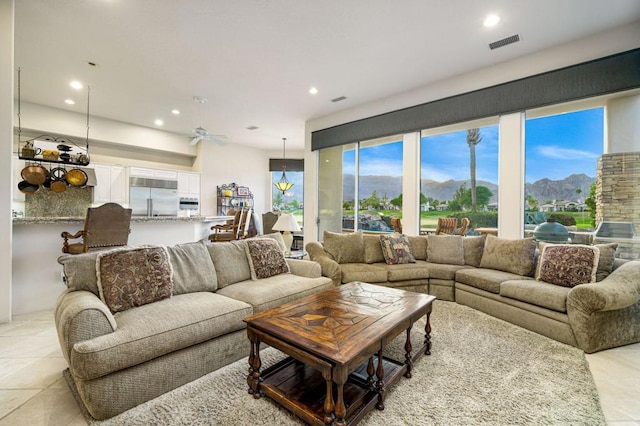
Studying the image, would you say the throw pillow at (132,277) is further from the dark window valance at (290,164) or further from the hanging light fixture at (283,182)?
the dark window valance at (290,164)

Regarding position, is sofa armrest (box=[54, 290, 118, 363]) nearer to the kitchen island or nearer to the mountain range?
the kitchen island

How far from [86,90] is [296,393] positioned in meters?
5.85

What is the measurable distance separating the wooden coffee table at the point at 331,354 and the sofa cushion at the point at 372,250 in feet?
6.04

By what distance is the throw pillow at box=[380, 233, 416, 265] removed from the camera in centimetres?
410

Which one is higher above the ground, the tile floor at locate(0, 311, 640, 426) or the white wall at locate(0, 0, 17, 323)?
the white wall at locate(0, 0, 17, 323)

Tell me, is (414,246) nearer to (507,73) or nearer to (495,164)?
(495,164)

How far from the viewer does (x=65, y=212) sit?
19.2ft

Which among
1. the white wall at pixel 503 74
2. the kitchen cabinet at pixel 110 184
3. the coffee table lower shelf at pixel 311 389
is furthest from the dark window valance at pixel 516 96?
the kitchen cabinet at pixel 110 184

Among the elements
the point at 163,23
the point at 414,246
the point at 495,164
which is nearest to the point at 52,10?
the point at 163,23

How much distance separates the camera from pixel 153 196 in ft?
22.7

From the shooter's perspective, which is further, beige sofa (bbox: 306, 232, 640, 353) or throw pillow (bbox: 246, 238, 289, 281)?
throw pillow (bbox: 246, 238, 289, 281)

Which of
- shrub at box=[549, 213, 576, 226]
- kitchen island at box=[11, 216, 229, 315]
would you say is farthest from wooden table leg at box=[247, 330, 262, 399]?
shrub at box=[549, 213, 576, 226]

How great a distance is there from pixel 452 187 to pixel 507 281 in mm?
2052

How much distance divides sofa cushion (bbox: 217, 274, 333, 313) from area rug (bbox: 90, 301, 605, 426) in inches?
16.6
